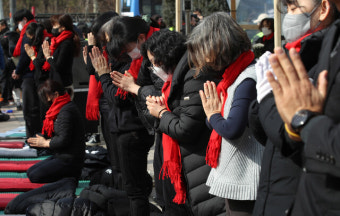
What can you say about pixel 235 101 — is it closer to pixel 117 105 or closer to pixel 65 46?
pixel 117 105

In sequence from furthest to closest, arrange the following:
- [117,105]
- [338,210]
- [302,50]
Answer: [117,105] < [302,50] < [338,210]

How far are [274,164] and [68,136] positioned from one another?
3670mm

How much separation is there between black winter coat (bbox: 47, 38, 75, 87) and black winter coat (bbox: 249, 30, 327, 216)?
16.9 feet

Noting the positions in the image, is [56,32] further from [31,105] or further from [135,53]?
[135,53]

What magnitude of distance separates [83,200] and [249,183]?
2.07m

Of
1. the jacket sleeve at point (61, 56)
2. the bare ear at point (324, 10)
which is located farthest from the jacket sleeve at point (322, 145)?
the jacket sleeve at point (61, 56)

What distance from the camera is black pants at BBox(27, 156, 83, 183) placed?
5367 millimetres

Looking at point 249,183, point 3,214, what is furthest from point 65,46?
point 249,183

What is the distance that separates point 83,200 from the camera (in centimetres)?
434

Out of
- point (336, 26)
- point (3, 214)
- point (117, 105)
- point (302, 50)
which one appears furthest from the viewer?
point (3, 214)

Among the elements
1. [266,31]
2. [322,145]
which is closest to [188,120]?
[322,145]

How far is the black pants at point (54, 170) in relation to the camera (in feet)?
17.6

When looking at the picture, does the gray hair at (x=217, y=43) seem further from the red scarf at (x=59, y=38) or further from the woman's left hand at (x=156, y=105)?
the red scarf at (x=59, y=38)

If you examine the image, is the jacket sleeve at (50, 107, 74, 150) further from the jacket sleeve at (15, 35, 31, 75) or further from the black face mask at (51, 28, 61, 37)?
the jacket sleeve at (15, 35, 31, 75)
